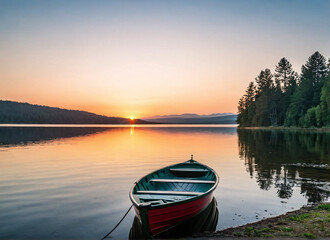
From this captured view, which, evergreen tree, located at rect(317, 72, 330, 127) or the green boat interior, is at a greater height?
evergreen tree, located at rect(317, 72, 330, 127)

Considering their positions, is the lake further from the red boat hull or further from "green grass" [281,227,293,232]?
"green grass" [281,227,293,232]

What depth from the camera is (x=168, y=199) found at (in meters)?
11.5

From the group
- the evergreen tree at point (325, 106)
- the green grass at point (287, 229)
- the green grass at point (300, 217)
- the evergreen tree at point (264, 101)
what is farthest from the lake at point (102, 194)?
the evergreen tree at point (264, 101)

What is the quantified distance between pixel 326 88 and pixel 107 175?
8288 centimetres

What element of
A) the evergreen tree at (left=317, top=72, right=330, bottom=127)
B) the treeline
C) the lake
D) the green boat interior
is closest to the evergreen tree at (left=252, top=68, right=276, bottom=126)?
the treeline

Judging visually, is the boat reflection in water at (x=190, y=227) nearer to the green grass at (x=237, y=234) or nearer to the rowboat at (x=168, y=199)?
the rowboat at (x=168, y=199)

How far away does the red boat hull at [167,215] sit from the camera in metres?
9.12

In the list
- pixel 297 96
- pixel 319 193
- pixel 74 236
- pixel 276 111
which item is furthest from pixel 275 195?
pixel 276 111

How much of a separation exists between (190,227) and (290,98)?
117116 mm

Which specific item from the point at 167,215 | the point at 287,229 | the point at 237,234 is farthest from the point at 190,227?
the point at 287,229

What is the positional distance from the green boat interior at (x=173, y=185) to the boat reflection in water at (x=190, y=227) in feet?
3.28

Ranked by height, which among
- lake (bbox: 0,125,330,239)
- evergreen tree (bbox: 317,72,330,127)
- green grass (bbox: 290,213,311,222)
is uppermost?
evergreen tree (bbox: 317,72,330,127)

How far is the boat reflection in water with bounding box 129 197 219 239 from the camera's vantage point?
33.0 ft

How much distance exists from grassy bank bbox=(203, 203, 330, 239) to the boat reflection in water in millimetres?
790
